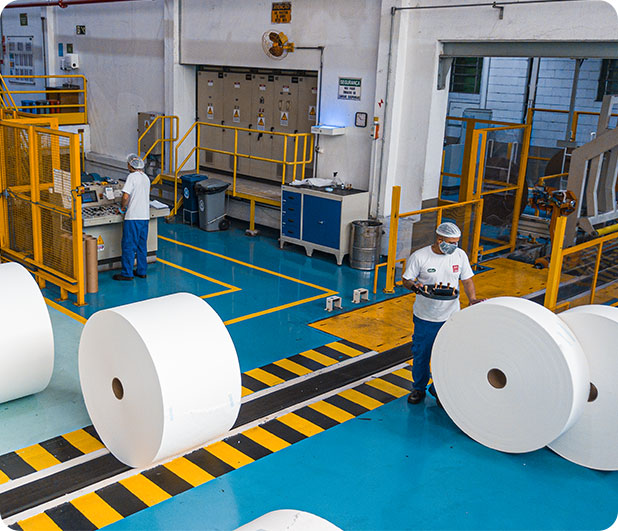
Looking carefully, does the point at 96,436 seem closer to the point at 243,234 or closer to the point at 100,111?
the point at 243,234

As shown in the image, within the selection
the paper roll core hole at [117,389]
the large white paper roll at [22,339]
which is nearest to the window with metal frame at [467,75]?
the large white paper roll at [22,339]

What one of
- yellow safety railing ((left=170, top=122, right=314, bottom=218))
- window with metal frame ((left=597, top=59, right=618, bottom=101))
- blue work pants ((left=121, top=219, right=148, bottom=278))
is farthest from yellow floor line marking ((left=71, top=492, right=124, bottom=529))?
window with metal frame ((left=597, top=59, right=618, bottom=101))

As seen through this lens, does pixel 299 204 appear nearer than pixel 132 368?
No

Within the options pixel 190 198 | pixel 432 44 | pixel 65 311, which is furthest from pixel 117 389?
pixel 190 198

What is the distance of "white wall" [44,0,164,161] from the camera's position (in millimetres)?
15930

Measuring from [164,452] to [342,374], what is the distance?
2.63 m

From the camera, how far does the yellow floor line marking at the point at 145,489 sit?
16.9 feet

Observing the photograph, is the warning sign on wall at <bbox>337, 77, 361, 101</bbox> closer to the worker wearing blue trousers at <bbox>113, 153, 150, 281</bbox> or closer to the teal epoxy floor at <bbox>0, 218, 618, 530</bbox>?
the worker wearing blue trousers at <bbox>113, 153, 150, 281</bbox>

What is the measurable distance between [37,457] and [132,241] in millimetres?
4882

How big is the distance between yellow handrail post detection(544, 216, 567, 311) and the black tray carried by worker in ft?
3.46

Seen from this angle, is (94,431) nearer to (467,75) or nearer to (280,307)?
(280,307)

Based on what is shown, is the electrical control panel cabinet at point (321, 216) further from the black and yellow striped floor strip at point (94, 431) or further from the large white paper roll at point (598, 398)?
the large white paper roll at point (598, 398)

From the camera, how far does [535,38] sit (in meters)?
9.55

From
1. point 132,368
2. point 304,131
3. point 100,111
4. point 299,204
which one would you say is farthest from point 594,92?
point 132,368
